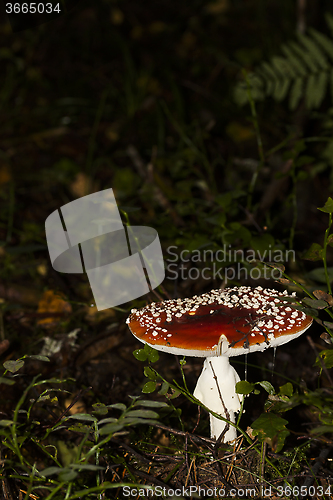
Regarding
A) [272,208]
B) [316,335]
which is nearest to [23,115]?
[272,208]

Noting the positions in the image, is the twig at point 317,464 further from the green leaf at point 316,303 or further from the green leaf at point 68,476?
the green leaf at point 68,476

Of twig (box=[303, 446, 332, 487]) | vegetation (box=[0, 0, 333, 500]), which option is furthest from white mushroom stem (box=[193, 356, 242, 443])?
twig (box=[303, 446, 332, 487])

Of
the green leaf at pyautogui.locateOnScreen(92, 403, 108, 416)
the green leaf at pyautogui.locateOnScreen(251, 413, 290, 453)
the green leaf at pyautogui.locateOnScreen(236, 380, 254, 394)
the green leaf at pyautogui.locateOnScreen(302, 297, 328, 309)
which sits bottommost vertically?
the green leaf at pyautogui.locateOnScreen(251, 413, 290, 453)

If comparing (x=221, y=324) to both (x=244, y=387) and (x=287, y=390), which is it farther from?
(x=287, y=390)

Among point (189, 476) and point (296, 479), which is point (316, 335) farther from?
point (189, 476)

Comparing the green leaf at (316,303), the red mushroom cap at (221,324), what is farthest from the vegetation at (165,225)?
the red mushroom cap at (221,324)

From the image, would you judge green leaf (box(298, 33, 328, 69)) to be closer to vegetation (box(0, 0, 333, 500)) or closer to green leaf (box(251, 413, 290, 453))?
vegetation (box(0, 0, 333, 500))
